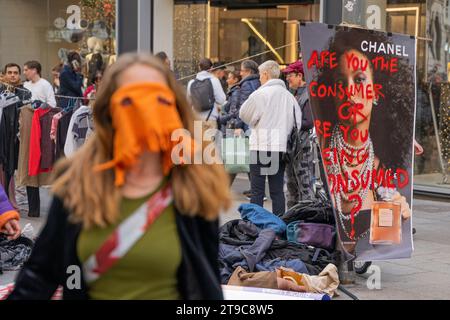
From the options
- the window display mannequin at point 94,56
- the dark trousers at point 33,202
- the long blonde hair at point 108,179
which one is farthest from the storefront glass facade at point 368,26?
the long blonde hair at point 108,179

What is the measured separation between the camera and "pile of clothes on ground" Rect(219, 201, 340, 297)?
6.04m

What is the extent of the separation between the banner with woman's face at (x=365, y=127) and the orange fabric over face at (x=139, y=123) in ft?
12.9

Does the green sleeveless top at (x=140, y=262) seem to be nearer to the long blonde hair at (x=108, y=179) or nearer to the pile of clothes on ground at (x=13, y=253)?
the long blonde hair at (x=108, y=179)

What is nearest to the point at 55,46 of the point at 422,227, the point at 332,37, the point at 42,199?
the point at 42,199

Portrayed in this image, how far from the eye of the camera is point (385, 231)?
6586 mm

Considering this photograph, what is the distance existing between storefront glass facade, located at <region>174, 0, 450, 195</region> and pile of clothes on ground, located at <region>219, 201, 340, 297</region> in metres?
1.79

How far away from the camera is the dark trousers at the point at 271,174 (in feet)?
28.5

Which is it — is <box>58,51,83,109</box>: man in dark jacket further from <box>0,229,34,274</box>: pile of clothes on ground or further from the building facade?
<box>0,229,34,274</box>: pile of clothes on ground

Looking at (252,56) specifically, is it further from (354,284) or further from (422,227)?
(354,284)

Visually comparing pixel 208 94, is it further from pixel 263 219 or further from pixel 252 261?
pixel 252 261

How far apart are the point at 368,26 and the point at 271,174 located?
2.66 metres

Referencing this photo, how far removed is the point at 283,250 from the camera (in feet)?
21.3

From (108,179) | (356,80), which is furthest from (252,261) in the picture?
(108,179)

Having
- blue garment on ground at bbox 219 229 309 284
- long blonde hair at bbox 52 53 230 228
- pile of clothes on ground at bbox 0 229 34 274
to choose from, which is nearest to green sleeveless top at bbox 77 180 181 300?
long blonde hair at bbox 52 53 230 228
